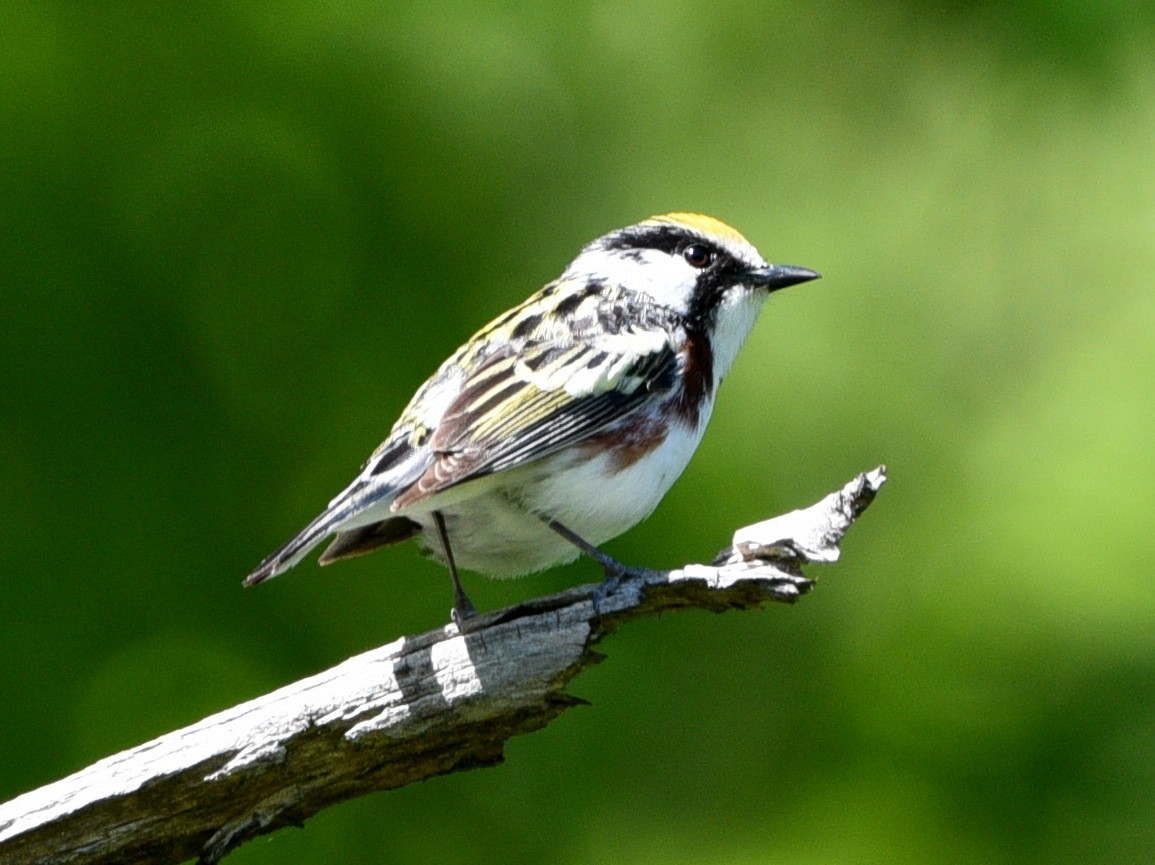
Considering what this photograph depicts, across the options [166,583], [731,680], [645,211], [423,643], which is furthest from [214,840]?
[645,211]

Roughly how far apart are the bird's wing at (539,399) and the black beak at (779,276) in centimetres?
40

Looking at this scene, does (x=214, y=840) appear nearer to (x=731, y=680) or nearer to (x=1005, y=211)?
(x=731, y=680)

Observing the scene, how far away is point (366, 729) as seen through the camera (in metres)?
3.33

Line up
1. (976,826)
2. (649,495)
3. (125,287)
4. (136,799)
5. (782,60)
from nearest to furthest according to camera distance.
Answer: (136,799) < (649,495) < (976,826) < (125,287) < (782,60)

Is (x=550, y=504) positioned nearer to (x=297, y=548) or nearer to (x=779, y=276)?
(x=297, y=548)

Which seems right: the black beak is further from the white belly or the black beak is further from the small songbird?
the white belly

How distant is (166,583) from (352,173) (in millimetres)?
1526

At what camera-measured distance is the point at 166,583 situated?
430cm

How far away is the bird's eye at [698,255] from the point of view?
4.27 m

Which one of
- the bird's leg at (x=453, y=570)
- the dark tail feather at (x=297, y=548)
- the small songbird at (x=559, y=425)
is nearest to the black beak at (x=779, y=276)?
the small songbird at (x=559, y=425)

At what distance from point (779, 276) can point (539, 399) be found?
962mm

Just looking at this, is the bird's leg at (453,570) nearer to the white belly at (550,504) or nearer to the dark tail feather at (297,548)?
the white belly at (550,504)

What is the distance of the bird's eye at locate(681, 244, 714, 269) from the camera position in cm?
427

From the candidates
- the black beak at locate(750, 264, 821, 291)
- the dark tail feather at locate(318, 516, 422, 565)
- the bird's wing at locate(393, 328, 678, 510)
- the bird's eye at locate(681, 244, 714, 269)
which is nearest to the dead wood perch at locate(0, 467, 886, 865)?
the bird's wing at locate(393, 328, 678, 510)
